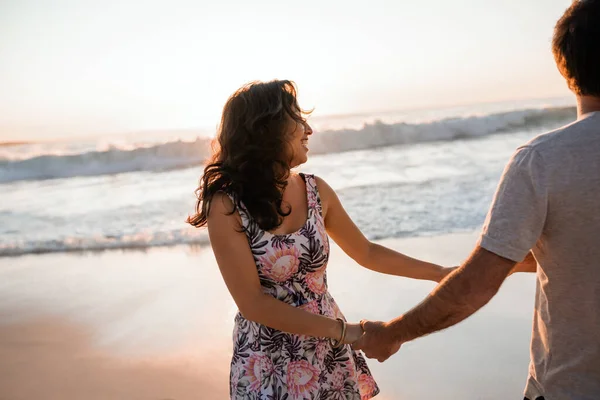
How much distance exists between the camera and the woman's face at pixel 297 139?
225 centimetres

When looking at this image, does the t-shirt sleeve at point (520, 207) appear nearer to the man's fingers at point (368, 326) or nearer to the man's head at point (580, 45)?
the man's head at point (580, 45)

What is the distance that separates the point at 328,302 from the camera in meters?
2.37

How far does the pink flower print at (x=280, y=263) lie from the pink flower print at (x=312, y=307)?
15 centimetres

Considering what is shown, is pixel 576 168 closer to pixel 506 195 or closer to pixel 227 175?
pixel 506 195

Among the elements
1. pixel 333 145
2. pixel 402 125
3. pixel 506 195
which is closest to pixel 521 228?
pixel 506 195

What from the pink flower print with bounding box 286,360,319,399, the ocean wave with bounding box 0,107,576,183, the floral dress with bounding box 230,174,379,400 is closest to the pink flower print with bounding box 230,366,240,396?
the floral dress with bounding box 230,174,379,400

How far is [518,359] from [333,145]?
14177mm

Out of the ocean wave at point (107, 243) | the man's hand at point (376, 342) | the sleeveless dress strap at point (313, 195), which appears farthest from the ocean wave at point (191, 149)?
the man's hand at point (376, 342)

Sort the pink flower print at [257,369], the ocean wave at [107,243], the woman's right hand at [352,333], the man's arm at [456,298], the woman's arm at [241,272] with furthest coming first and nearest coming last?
1. the ocean wave at [107,243]
2. the woman's right hand at [352,333]
3. the pink flower print at [257,369]
4. the woman's arm at [241,272]
5. the man's arm at [456,298]

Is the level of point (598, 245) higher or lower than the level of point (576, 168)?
lower

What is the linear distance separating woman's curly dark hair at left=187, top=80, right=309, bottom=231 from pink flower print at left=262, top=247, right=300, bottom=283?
96 mm

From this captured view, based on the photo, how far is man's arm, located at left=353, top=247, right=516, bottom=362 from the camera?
5.57 feet

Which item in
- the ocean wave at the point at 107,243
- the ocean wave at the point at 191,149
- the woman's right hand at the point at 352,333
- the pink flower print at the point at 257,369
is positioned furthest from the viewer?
the ocean wave at the point at 191,149

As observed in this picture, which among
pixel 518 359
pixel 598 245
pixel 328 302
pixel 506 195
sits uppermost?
pixel 506 195
